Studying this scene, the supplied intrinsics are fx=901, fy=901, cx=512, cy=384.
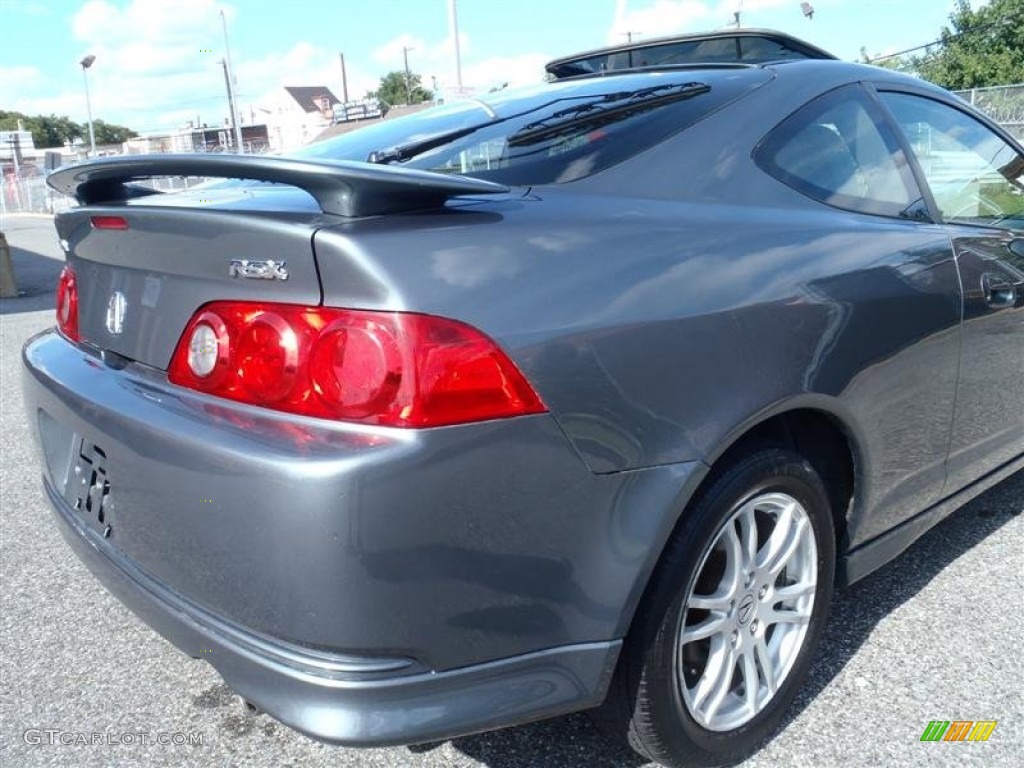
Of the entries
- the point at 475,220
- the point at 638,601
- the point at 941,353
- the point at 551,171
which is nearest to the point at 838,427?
the point at 941,353

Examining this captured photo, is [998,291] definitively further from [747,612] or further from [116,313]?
[116,313]

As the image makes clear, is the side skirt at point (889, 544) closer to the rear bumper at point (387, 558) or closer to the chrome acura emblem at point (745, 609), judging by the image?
the chrome acura emblem at point (745, 609)

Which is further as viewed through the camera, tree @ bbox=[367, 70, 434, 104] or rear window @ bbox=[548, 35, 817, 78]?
tree @ bbox=[367, 70, 434, 104]

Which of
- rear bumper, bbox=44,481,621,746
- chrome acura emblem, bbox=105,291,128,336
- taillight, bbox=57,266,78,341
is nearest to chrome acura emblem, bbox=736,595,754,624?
rear bumper, bbox=44,481,621,746

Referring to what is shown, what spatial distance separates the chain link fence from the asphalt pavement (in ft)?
62.6

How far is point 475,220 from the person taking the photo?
65.1 inches

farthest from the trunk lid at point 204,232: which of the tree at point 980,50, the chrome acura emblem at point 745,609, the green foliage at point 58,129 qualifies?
the green foliage at point 58,129

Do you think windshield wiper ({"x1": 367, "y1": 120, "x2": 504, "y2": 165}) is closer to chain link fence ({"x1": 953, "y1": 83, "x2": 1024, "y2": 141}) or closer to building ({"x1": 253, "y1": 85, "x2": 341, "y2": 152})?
chain link fence ({"x1": 953, "y1": 83, "x2": 1024, "y2": 141})

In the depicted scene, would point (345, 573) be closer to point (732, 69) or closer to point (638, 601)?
point (638, 601)

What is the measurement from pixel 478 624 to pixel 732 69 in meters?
1.72

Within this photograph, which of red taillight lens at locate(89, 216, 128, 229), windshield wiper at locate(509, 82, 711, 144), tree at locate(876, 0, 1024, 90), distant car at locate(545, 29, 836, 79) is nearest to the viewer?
red taillight lens at locate(89, 216, 128, 229)

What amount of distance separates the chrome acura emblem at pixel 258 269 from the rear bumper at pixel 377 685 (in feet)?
2.09

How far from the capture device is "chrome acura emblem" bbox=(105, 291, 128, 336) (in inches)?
78.1

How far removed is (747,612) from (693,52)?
2.05 metres
